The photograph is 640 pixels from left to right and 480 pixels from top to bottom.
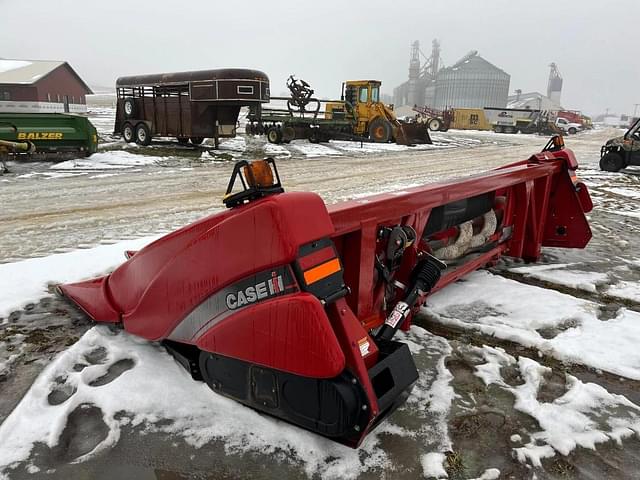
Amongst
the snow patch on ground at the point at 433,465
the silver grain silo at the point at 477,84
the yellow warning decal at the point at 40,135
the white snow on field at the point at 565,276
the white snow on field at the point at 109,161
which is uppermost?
the silver grain silo at the point at 477,84

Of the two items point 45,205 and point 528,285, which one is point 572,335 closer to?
point 528,285

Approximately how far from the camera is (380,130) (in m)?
20.3

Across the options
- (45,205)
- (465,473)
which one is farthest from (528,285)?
(45,205)

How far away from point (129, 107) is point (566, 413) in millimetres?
15521

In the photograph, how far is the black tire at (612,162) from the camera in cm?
1223

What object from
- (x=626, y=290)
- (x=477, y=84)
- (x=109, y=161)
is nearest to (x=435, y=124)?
(x=109, y=161)

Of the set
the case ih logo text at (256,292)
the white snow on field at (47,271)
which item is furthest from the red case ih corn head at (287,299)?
the white snow on field at (47,271)

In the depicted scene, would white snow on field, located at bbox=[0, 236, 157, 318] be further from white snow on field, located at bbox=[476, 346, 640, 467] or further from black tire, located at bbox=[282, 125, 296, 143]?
black tire, located at bbox=[282, 125, 296, 143]

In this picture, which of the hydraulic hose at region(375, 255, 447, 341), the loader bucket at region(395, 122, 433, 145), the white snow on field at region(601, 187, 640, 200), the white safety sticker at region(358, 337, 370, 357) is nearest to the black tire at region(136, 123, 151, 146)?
the loader bucket at region(395, 122, 433, 145)

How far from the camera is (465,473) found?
1.84 m

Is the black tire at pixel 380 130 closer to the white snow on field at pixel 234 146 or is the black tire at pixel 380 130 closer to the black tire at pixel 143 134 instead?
the white snow on field at pixel 234 146

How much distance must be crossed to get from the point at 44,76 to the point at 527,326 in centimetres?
4661

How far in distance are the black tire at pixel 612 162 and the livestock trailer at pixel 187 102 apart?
361 inches

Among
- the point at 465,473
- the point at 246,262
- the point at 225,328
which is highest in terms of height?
the point at 246,262
